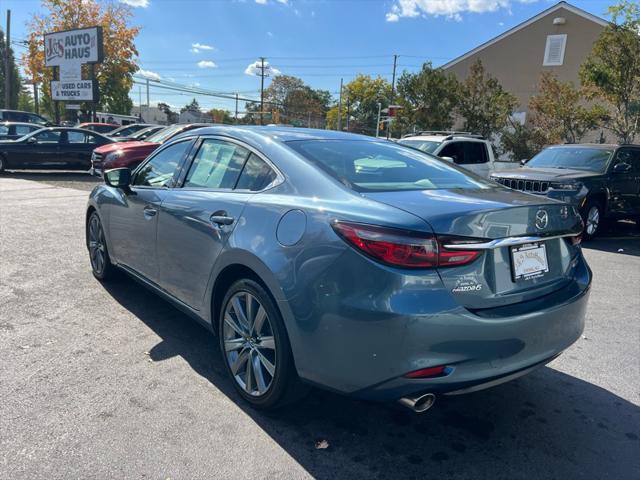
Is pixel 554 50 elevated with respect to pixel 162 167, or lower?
elevated

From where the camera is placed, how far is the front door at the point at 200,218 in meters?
3.04

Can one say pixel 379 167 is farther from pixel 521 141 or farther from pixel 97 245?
pixel 521 141

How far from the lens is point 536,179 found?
844 cm

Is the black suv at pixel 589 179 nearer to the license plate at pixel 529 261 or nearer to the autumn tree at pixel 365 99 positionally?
the license plate at pixel 529 261

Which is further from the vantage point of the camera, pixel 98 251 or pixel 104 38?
pixel 104 38

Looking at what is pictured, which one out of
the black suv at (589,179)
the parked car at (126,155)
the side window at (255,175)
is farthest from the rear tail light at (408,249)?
the parked car at (126,155)

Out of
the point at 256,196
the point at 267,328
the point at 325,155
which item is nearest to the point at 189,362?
the point at 267,328

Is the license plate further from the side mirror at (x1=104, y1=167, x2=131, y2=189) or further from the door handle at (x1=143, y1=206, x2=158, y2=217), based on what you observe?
the side mirror at (x1=104, y1=167, x2=131, y2=189)

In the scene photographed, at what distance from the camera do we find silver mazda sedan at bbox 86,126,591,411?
220 centimetres

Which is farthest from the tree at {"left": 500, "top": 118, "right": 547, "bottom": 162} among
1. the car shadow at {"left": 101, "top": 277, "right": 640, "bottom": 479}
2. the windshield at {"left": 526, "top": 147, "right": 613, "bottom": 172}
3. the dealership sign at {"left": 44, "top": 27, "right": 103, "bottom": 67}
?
the car shadow at {"left": 101, "top": 277, "right": 640, "bottom": 479}

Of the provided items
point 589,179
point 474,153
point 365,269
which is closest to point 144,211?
point 365,269

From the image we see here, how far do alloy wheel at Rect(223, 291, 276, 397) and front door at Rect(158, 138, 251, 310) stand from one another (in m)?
0.34

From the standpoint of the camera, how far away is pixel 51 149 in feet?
50.4

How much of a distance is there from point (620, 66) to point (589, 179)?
586cm
